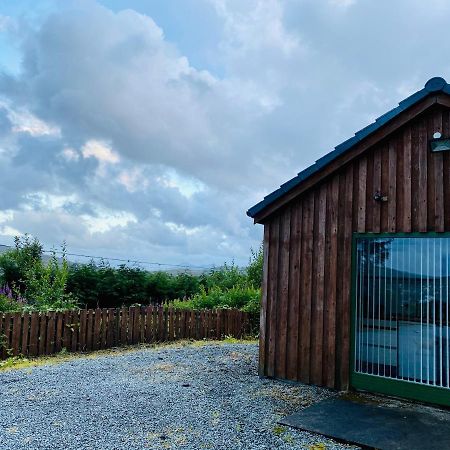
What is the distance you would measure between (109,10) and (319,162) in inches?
224

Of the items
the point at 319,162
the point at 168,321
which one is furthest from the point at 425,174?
the point at 168,321

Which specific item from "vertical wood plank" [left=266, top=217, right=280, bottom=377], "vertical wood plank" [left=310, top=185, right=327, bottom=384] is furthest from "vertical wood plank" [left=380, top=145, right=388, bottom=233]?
"vertical wood plank" [left=266, top=217, right=280, bottom=377]

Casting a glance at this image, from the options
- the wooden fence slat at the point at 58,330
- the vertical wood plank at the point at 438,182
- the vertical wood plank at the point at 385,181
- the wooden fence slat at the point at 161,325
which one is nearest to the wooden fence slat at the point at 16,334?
the wooden fence slat at the point at 58,330

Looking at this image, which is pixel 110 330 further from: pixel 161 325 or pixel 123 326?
pixel 161 325

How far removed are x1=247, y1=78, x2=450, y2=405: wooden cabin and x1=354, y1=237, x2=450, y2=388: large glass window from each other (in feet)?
0.04

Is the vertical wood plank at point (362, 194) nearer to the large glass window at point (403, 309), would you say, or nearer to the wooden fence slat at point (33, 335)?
the large glass window at point (403, 309)

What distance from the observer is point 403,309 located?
18.4 feet

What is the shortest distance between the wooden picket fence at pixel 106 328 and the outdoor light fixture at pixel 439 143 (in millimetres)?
7269

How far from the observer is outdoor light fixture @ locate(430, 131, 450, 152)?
18.3 ft

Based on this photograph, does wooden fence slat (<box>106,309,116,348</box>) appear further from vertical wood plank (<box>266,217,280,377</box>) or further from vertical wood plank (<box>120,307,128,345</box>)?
vertical wood plank (<box>266,217,280,377</box>)

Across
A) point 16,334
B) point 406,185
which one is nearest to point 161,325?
point 16,334

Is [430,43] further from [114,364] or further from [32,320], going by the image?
[32,320]

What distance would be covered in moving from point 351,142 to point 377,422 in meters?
3.60

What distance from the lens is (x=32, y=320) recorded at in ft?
28.7
